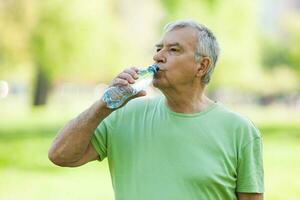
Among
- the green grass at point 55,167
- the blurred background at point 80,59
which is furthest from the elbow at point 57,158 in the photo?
the blurred background at point 80,59

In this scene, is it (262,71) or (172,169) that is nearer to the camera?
(172,169)

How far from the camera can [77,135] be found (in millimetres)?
2025

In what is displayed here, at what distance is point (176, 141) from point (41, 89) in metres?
11.3

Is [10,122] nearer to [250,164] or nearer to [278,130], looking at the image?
[278,130]

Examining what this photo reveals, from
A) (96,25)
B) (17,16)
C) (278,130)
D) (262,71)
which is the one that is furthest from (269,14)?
(17,16)

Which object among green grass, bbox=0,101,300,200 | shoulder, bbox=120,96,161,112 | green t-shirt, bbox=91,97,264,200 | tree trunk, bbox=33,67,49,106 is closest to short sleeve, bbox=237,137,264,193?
green t-shirt, bbox=91,97,264,200

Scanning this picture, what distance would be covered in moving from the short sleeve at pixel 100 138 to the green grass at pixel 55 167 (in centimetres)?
596

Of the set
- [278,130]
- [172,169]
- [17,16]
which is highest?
[17,16]

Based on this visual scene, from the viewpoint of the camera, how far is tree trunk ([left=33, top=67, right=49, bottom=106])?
1301 centimetres

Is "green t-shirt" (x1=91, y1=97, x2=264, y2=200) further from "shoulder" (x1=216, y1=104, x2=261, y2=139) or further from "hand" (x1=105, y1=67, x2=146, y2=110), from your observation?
"hand" (x1=105, y1=67, x2=146, y2=110)

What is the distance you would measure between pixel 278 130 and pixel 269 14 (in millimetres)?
3075

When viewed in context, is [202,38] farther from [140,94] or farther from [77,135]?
[77,135]

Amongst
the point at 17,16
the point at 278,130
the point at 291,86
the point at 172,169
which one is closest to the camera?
the point at 172,169

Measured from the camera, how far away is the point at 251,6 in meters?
14.9
